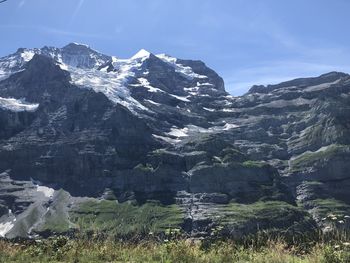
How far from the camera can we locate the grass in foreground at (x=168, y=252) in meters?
13.4

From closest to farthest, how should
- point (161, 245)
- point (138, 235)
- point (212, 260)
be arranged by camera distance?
point (212, 260) → point (161, 245) → point (138, 235)

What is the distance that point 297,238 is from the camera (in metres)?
15.5

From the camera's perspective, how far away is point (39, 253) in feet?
54.3

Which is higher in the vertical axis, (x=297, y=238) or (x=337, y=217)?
(x=337, y=217)

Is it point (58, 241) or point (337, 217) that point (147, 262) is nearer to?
point (58, 241)

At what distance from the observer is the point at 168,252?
1516cm

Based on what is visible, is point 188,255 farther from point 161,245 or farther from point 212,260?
point 161,245

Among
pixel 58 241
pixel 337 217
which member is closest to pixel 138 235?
pixel 58 241

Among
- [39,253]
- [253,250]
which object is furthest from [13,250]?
[253,250]

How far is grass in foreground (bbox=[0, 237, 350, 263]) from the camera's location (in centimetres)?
1338

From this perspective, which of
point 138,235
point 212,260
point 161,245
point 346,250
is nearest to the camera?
point 346,250

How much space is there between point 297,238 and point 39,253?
808 centimetres

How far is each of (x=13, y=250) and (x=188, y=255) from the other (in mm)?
6165

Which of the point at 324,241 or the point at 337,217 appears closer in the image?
the point at 337,217
